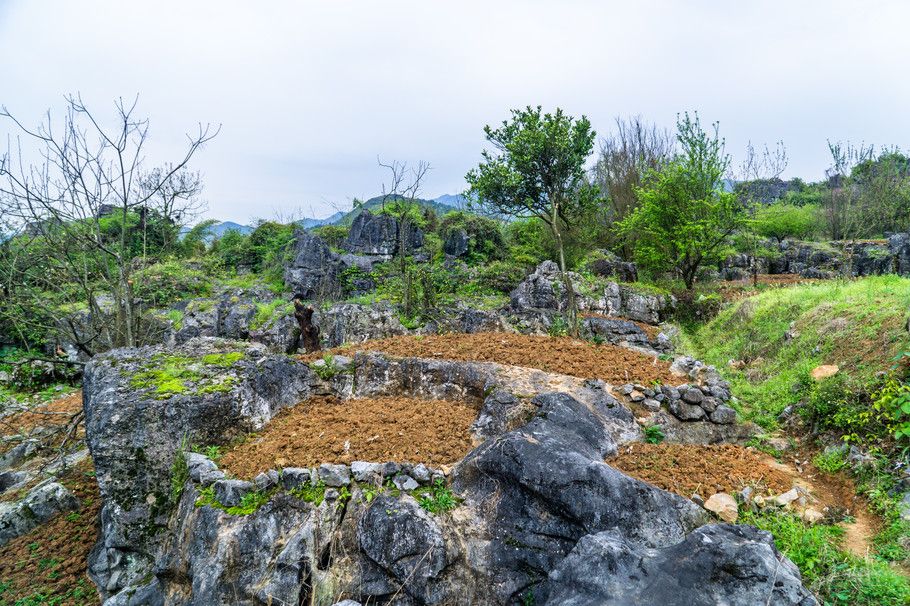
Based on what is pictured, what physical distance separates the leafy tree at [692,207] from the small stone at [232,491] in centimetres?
1812

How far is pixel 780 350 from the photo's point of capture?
10930 millimetres

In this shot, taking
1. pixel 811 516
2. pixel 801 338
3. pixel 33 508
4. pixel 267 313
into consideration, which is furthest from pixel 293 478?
pixel 267 313

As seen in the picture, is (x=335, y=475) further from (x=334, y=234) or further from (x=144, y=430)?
(x=334, y=234)

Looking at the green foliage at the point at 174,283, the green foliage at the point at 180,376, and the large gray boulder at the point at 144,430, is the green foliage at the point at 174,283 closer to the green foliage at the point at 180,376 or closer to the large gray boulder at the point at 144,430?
the green foliage at the point at 180,376

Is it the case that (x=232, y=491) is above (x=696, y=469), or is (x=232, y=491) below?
above

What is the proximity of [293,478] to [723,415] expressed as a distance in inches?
270

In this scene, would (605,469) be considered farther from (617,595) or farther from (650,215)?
(650,215)

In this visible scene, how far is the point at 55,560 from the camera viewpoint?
6.86m

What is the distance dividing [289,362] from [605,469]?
221 inches

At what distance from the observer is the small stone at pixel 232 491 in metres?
4.87

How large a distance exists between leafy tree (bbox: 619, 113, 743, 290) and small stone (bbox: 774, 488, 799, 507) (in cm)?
1423

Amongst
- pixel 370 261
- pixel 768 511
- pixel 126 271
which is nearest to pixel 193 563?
pixel 768 511

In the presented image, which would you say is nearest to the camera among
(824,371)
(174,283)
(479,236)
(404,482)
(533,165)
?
(404,482)

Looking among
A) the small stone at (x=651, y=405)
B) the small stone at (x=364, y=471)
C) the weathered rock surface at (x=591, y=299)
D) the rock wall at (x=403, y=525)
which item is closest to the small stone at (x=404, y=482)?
the rock wall at (x=403, y=525)
